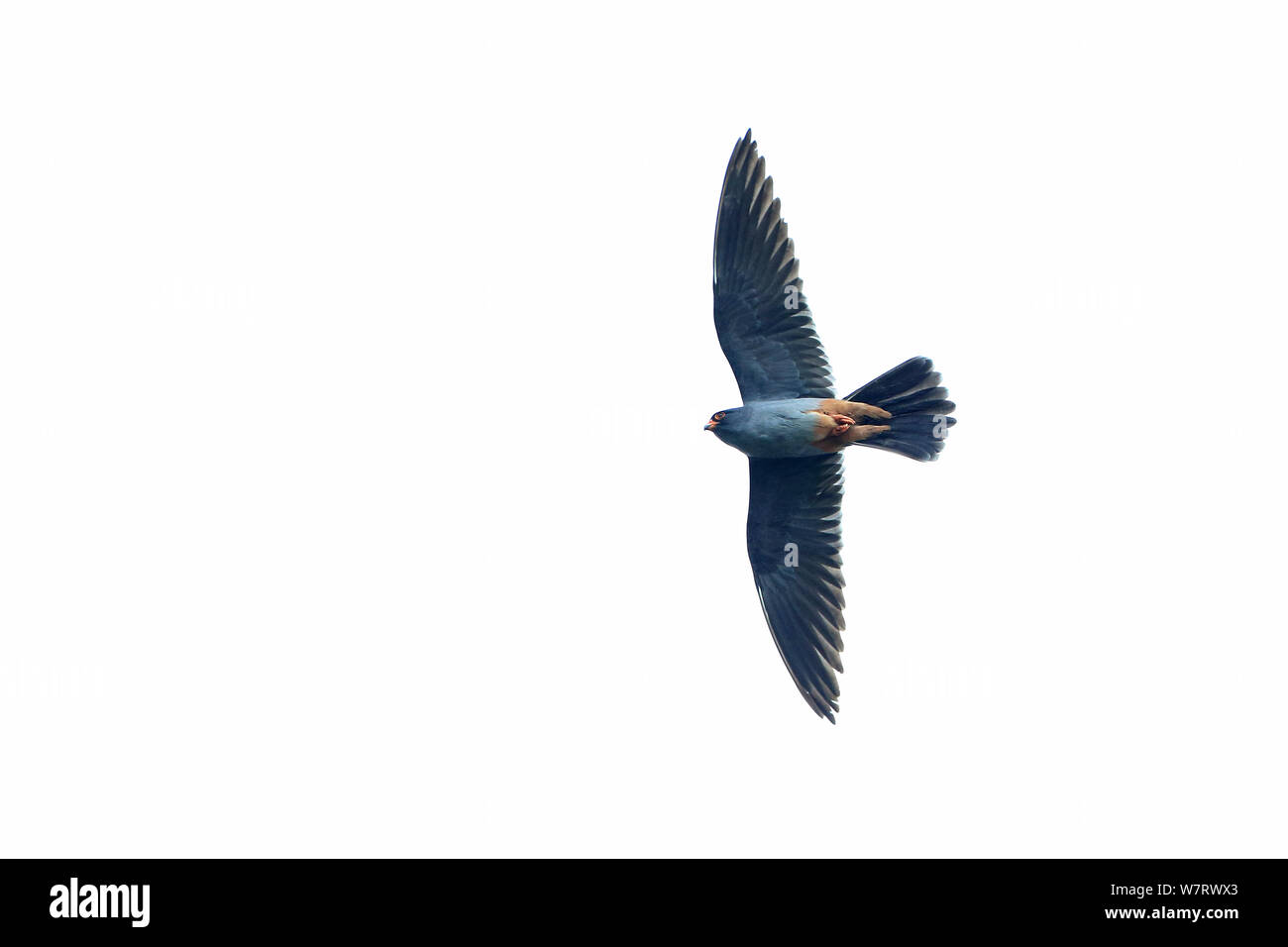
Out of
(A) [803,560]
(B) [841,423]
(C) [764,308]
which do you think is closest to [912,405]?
(B) [841,423]

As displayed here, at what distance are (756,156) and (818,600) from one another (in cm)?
355

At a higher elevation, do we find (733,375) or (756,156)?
(756,156)

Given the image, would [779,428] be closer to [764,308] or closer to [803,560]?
[764,308]

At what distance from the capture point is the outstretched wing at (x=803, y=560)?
11.8m

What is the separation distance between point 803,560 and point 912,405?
5.04 feet

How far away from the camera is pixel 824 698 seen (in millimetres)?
11703

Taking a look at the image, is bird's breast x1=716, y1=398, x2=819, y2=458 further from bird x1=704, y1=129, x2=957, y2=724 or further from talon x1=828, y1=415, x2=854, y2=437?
talon x1=828, y1=415, x2=854, y2=437

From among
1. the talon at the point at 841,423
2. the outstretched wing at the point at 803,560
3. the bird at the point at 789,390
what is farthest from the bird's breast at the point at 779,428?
the outstretched wing at the point at 803,560

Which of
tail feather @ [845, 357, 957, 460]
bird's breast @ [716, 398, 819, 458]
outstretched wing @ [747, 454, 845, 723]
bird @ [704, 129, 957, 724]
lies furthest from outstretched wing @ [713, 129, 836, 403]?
outstretched wing @ [747, 454, 845, 723]
